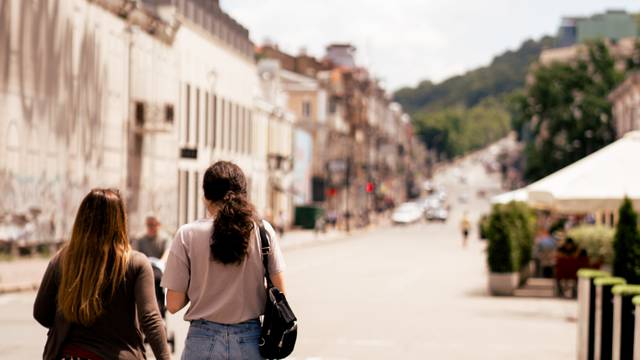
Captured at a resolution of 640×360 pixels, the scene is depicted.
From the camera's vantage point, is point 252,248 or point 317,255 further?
point 317,255

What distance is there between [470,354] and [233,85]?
49419 mm

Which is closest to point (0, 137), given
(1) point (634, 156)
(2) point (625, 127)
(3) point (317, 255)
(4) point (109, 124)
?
(4) point (109, 124)

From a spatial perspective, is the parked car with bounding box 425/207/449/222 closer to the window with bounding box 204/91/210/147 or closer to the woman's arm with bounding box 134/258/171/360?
the window with bounding box 204/91/210/147

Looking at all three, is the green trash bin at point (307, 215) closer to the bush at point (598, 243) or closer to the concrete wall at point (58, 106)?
the concrete wall at point (58, 106)

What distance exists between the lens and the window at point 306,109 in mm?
105688

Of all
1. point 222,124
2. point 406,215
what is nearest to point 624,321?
point 222,124

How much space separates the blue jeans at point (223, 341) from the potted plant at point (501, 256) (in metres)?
22.9

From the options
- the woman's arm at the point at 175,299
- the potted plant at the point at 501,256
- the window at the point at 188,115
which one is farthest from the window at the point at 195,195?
the woman's arm at the point at 175,299

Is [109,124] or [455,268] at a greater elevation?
[109,124]

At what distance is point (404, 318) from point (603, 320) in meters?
8.89

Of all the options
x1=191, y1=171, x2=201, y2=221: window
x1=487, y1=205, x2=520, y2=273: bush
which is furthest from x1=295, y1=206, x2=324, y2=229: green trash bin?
x1=487, y1=205, x2=520, y2=273: bush

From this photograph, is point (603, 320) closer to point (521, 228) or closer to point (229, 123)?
point (521, 228)

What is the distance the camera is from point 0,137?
3169 cm

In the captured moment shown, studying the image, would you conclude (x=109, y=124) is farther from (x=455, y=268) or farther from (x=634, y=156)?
(x=634, y=156)
